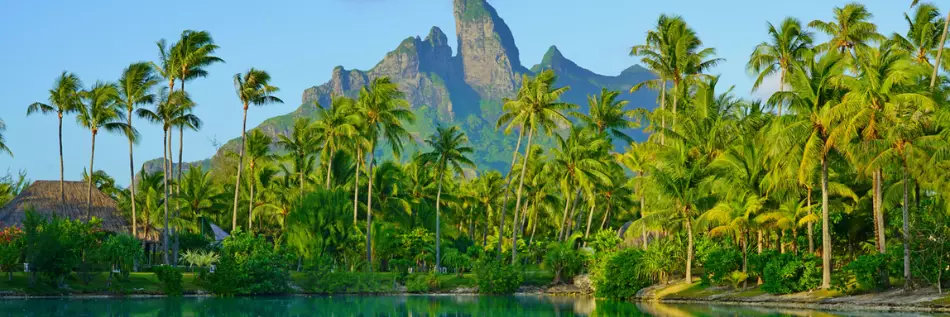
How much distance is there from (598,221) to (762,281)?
40.3 m

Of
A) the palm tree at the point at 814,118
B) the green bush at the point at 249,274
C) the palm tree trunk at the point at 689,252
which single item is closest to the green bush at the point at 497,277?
the palm tree trunk at the point at 689,252

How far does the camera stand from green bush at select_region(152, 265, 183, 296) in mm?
48094

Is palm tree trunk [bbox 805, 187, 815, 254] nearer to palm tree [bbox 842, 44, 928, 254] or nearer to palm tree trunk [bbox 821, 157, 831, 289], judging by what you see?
palm tree trunk [bbox 821, 157, 831, 289]

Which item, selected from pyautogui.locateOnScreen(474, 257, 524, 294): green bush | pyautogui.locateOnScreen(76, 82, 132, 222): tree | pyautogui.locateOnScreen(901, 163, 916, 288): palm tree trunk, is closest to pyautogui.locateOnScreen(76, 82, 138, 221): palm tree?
pyautogui.locateOnScreen(76, 82, 132, 222): tree

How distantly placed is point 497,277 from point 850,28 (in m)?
24.4

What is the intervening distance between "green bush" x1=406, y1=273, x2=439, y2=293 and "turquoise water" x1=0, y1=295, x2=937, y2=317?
8.58 m

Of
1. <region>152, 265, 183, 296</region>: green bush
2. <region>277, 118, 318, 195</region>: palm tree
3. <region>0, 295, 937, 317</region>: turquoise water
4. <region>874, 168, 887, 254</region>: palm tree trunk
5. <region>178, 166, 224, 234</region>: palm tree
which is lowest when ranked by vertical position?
<region>0, 295, 937, 317</region>: turquoise water

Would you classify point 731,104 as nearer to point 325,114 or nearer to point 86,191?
point 325,114

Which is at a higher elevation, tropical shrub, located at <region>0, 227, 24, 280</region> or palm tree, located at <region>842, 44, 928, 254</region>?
palm tree, located at <region>842, 44, 928, 254</region>

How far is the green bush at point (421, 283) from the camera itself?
185 ft

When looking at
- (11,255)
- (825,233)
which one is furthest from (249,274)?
(825,233)

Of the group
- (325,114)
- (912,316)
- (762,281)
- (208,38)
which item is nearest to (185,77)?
(208,38)

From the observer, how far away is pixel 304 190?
6875 cm

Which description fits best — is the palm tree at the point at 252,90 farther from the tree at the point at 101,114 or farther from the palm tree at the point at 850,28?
the palm tree at the point at 850,28
